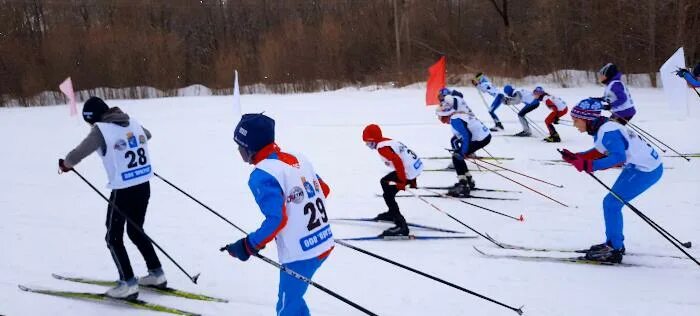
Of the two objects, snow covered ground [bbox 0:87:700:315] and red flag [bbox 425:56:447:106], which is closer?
snow covered ground [bbox 0:87:700:315]

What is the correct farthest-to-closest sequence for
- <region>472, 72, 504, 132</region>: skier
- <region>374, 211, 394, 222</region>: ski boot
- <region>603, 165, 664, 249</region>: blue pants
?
1. <region>472, 72, 504, 132</region>: skier
2. <region>374, 211, 394, 222</region>: ski boot
3. <region>603, 165, 664, 249</region>: blue pants

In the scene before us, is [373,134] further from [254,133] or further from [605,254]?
[254,133]

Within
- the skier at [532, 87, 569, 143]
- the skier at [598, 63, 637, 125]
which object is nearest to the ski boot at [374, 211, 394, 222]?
the skier at [598, 63, 637, 125]

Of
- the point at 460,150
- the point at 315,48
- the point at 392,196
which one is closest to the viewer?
the point at 392,196

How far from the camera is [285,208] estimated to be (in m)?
2.89

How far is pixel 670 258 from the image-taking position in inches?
189

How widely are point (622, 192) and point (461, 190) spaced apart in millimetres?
2828

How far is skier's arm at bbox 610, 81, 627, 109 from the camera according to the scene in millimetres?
8336

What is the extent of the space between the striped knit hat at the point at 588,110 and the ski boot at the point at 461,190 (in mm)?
2670

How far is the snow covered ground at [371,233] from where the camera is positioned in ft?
14.3

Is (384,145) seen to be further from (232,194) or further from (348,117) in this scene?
(348,117)

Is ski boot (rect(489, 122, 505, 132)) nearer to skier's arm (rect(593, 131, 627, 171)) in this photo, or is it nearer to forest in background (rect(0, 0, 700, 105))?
skier's arm (rect(593, 131, 627, 171))

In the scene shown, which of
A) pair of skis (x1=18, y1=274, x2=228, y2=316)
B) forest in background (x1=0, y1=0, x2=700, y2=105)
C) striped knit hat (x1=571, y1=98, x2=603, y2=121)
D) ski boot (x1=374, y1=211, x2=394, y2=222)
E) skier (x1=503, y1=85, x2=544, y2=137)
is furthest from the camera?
forest in background (x1=0, y1=0, x2=700, y2=105)

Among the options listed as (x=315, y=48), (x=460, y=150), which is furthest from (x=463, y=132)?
(x=315, y=48)
